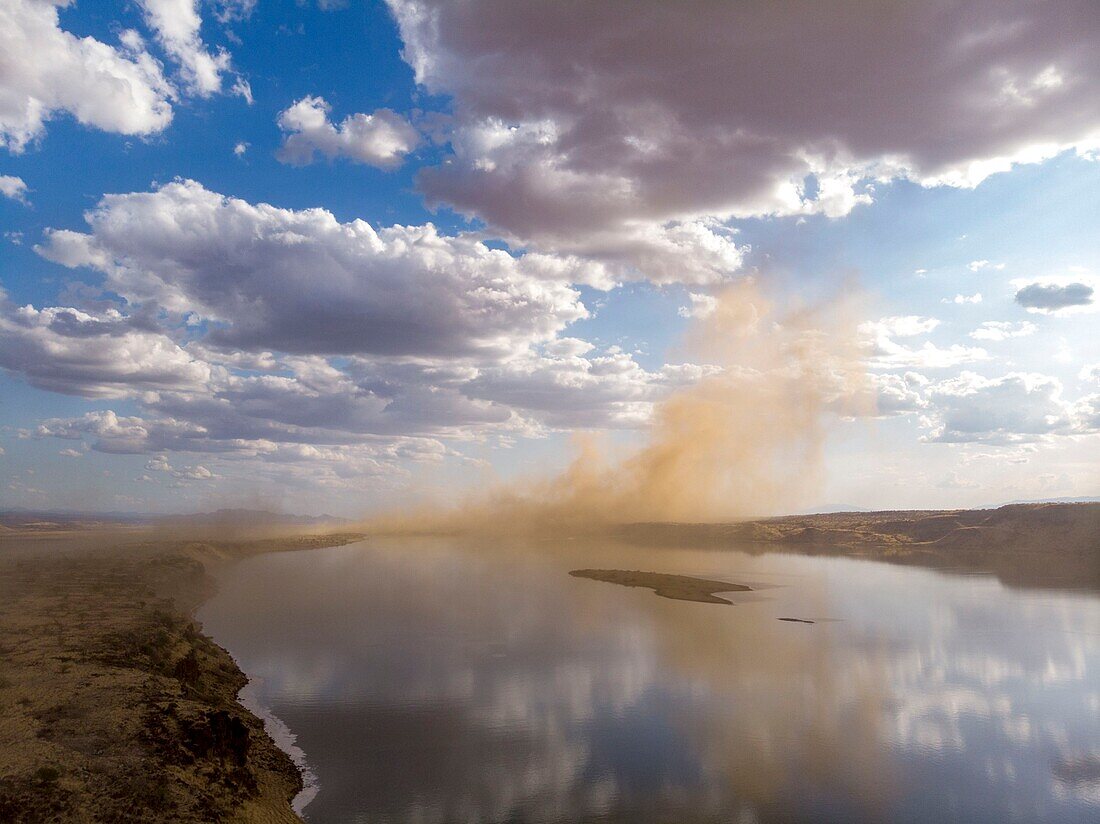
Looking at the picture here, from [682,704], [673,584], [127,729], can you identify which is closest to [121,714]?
[127,729]

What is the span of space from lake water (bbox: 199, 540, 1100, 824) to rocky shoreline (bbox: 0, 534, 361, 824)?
8.66 ft

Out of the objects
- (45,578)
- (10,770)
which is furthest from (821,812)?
(45,578)

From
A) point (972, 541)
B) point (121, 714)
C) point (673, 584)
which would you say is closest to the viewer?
point (121, 714)

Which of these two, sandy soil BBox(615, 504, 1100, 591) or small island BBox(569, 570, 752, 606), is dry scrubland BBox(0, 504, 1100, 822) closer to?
small island BBox(569, 570, 752, 606)

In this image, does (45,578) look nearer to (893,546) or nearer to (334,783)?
(334,783)

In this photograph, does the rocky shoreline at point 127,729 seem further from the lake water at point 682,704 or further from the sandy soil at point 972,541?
the sandy soil at point 972,541

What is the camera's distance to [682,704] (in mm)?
37750

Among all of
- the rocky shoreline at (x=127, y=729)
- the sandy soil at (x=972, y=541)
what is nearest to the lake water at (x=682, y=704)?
the rocky shoreline at (x=127, y=729)

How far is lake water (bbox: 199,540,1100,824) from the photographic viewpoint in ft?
86.3

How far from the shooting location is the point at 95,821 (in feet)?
66.9

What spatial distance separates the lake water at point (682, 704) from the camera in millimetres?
26297

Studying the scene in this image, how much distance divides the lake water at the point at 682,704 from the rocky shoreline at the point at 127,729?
264 centimetres

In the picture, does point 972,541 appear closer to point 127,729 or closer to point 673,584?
point 673,584

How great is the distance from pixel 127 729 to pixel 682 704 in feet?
86.6
